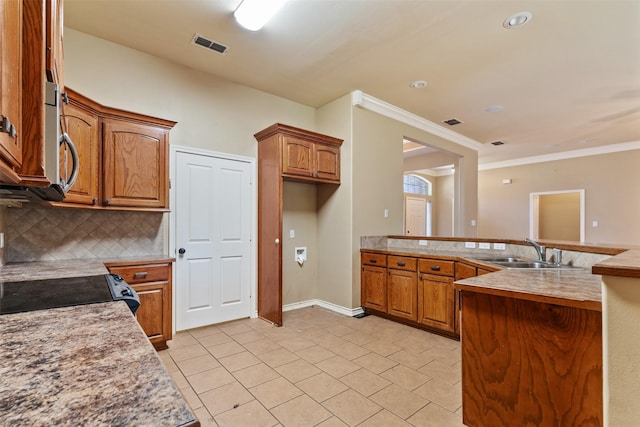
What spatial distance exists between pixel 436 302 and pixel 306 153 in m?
2.30

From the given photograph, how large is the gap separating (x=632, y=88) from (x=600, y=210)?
3.83 metres

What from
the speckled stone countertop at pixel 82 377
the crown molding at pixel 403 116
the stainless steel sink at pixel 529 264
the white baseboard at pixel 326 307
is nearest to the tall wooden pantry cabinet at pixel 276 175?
the white baseboard at pixel 326 307

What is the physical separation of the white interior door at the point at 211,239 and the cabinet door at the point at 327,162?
885mm

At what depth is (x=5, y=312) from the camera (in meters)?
1.08

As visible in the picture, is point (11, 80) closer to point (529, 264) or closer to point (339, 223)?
point (529, 264)

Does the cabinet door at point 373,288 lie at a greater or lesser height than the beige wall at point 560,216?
lesser

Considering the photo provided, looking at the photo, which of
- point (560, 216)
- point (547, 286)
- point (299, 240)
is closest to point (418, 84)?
point (299, 240)

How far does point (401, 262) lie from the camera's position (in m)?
3.67

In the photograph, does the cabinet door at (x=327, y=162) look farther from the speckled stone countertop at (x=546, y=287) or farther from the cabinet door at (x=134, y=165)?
the speckled stone countertop at (x=546, y=287)

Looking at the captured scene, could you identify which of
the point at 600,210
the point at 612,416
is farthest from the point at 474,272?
the point at 600,210

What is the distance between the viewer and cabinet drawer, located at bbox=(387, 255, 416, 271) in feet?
11.7

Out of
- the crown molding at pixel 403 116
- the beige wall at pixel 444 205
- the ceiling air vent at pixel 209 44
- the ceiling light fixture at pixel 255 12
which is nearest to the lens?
the ceiling light fixture at pixel 255 12

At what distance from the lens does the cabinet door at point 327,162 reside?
13.0 ft

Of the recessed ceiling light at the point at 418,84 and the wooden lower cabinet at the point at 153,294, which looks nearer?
the wooden lower cabinet at the point at 153,294
